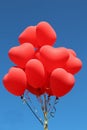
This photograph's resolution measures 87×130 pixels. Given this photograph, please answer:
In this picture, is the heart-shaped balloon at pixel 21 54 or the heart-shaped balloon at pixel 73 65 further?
the heart-shaped balloon at pixel 73 65

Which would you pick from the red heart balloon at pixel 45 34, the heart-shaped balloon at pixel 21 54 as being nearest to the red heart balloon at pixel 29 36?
the red heart balloon at pixel 45 34

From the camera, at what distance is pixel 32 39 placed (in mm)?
10547

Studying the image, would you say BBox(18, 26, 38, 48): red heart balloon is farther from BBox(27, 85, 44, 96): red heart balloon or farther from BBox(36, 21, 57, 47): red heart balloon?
BBox(27, 85, 44, 96): red heart balloon

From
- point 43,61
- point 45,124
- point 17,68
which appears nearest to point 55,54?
point 43,61

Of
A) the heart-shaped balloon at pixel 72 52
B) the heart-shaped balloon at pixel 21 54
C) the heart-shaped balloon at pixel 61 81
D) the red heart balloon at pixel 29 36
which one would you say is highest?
the red heart balloon at pixel 29 36

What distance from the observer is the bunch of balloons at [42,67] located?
984cm

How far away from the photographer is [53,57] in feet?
32.5

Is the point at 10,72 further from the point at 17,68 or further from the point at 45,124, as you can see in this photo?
the point at 45,124

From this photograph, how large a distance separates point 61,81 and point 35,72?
2.08ft

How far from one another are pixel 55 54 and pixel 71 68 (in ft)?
2.10

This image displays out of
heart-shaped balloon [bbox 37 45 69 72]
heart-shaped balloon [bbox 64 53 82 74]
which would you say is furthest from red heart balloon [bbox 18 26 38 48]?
heart-shaped balloon [bbox 64 53 82 74]

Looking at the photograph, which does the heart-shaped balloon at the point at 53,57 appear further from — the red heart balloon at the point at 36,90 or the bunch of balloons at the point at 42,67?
the red heart balloon at the point at 36,90

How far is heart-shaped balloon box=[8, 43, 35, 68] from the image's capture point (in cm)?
1006

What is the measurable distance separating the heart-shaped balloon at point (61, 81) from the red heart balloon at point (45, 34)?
3.10 ft
